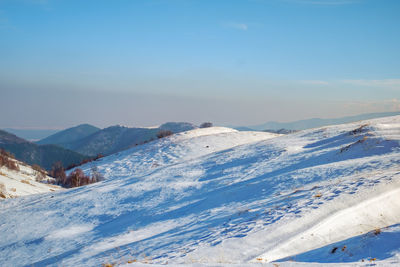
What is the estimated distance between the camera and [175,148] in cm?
3728

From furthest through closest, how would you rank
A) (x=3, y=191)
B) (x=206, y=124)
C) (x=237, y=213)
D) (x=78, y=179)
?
(x=206, y=124)
(x=78, y=179)
(x=3, y=191)
(x=237, y=213)

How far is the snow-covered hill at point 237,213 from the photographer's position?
25.3ft

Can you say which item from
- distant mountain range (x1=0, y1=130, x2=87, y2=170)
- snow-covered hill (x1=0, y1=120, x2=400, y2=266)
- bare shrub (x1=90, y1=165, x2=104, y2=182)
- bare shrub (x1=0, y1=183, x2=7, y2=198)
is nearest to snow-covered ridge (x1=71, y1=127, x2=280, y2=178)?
bare shrub (x1=90, y1=165, x2=104, y2=182)

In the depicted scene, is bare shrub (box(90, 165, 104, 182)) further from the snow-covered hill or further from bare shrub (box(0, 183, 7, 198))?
the snow-covered hill

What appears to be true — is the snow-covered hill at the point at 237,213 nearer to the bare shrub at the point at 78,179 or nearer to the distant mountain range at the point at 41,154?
the bare shrub at the point at 78,179

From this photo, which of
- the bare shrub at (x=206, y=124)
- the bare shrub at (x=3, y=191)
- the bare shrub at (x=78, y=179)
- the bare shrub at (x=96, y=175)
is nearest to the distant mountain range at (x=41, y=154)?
the bare shrub at (x=206, y=124)

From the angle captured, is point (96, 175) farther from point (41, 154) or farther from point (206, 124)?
point (41, 154)

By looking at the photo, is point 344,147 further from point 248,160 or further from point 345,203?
point 345,203

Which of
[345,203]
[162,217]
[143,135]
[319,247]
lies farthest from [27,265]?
[143,135]

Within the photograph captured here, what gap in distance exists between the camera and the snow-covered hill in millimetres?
7699

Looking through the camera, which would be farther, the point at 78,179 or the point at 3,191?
the point at 78,179

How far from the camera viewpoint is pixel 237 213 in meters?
10.5

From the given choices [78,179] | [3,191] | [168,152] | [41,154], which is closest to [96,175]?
[78,179]

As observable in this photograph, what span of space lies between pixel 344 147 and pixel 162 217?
416 inches
